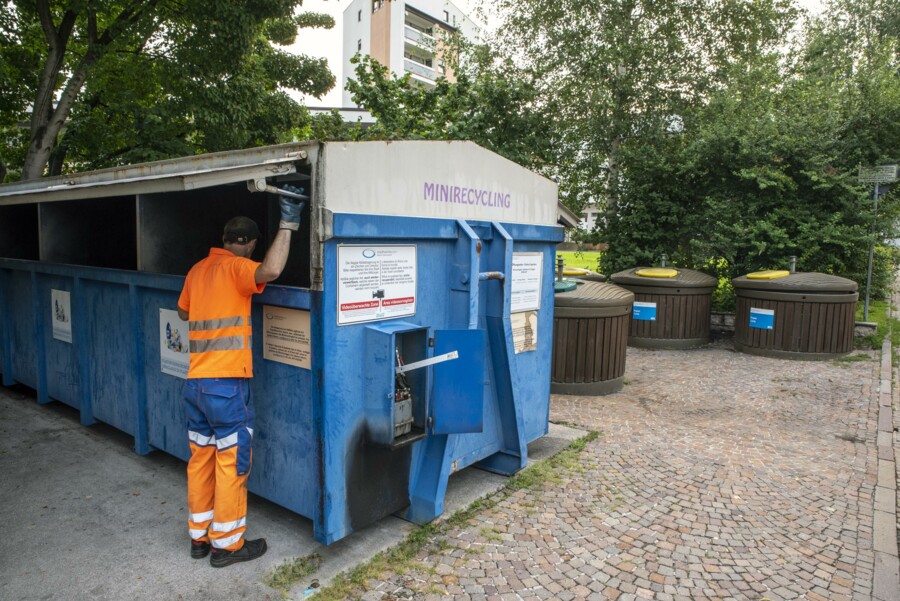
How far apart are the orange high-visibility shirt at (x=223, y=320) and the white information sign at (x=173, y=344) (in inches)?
35.9

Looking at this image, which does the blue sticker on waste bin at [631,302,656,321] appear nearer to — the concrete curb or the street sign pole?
the concrete curb

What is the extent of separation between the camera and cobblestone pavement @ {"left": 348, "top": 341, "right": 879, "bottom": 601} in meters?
3.18

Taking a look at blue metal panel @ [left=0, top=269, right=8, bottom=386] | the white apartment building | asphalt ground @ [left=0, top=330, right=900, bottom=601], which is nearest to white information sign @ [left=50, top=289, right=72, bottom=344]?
asphalt ground @ [left=0, top=330, right=900, bottom=601]

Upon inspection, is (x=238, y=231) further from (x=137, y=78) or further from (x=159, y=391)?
(x=137, y=78)

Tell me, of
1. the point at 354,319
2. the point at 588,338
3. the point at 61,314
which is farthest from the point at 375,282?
the point at 588,338

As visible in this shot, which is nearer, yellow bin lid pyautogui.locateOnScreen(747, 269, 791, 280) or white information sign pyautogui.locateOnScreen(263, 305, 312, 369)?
white information sign pyautogui.locateOnScreen(263, 305, 312, 369)

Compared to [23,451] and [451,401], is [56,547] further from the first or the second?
[451,401]

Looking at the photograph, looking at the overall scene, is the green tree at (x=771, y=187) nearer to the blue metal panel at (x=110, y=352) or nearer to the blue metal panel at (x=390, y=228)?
the blue metal panel at (x=390, y=228)

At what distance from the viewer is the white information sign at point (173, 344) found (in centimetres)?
409

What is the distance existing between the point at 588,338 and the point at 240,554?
15.4 feet

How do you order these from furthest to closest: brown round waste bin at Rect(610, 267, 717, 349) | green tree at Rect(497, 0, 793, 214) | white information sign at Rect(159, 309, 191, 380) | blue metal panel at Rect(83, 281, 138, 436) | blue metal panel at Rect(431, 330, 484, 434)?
green tree at Rect(497, 0, 793, 214)
brown round waste bin at Rect(610, 267, 717, 349)
blue metal panel at Rect(83, 281, 138, 436)
white information sign at Rect(159, 309, 191, 380)
blue metal panel at Rect(431, 330, 484, 434)

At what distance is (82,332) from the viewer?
5176 millimetres

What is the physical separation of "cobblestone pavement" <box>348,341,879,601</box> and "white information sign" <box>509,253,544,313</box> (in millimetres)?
1306

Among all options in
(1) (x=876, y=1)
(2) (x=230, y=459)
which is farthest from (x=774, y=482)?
(1) (x=876, y=1)
